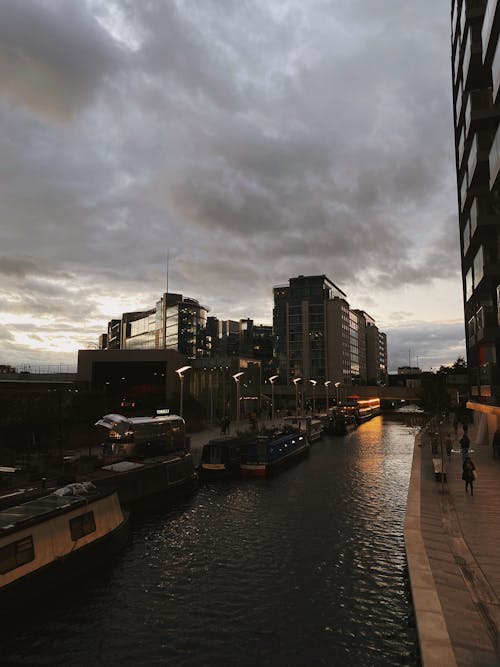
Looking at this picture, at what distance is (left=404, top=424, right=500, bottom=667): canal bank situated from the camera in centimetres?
1148

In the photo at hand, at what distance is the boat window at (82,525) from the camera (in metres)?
19.5

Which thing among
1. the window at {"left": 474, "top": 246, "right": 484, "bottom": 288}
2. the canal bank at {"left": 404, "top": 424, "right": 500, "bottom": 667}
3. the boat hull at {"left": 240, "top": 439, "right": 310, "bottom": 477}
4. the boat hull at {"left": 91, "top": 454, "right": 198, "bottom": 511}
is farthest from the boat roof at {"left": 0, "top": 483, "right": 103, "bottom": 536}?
the window at {"left": 474, "top": 246, "right": 484, "bottom": 288}

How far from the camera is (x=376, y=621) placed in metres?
15.6

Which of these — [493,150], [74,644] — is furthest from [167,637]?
[493,150]

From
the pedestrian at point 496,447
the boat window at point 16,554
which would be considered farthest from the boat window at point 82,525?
the pedestrian at point 496,447

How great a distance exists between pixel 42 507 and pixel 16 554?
2869mm

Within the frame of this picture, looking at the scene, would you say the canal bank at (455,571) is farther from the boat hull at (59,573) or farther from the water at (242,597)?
the boat hull at (59,573)

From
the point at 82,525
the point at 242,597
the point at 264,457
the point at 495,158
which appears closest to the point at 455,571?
the point at 242,597

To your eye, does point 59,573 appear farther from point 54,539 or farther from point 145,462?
point 145,462

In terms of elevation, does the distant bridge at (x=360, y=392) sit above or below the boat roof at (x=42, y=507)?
above

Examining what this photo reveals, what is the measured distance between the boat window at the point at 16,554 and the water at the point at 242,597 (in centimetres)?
171

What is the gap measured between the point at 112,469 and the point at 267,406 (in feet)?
265

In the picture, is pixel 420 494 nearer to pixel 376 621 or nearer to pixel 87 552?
pixel 376 621

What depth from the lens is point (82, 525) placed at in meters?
20.0
